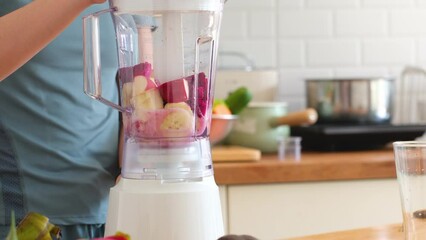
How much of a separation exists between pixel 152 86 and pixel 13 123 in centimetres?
45

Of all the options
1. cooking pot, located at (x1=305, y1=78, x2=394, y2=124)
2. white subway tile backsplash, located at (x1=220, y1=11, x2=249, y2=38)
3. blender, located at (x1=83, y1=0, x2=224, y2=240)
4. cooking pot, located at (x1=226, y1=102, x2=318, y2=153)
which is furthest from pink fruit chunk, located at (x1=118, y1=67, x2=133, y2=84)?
white subway tile backsplash, located at (x1=220, y1=11, x2=249, y2=38)

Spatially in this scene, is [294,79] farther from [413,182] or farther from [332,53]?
[413,182]

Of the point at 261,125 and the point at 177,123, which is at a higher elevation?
the point at 177,123

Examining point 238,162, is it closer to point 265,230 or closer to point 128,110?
point 265,230

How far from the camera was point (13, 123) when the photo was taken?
4.32ft

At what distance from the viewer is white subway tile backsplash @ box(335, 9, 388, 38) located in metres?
2.54

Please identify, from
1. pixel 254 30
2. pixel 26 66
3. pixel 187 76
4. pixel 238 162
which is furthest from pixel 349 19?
pixel 187 76

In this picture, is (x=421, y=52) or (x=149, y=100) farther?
(x=421, y=52)

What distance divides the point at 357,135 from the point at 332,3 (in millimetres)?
520

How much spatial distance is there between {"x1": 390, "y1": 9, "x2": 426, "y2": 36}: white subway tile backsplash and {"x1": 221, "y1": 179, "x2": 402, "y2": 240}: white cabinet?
0.72 meters

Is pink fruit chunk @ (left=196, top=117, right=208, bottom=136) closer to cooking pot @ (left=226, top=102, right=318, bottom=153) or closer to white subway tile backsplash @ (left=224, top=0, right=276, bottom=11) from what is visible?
cooking pot @ (left=226, top=102, right=318, bottom=153)

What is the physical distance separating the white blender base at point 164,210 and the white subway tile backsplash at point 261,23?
1.57 metres

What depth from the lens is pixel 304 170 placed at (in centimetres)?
192

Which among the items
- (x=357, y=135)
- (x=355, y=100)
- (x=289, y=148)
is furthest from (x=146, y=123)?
(x=355, y=100)
